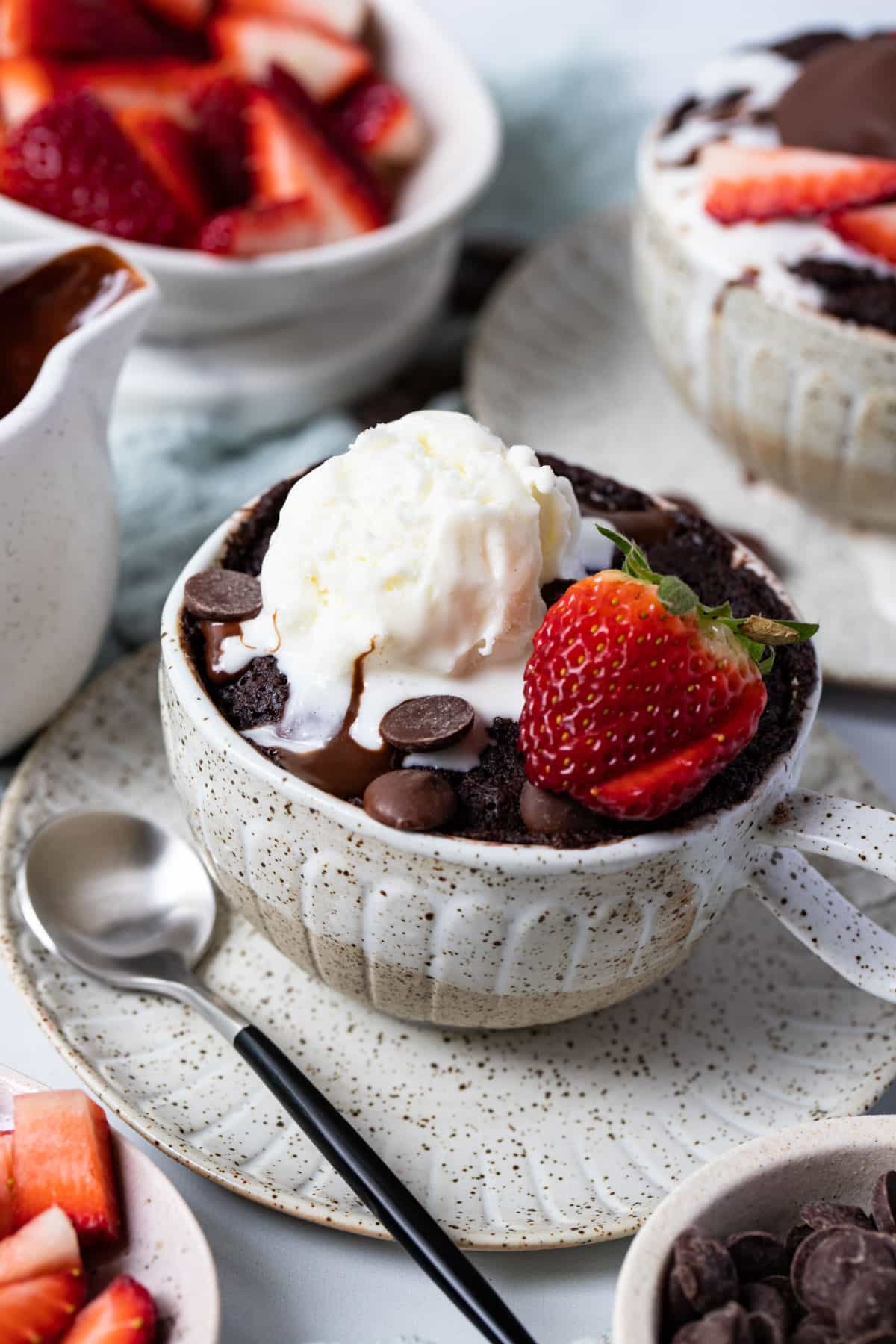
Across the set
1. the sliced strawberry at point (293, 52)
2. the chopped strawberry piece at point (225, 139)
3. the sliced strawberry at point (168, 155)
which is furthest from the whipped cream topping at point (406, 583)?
the sliced strawberry at point (293, 52)

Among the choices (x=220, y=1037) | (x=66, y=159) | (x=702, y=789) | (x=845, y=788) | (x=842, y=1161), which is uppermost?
(x=66, y=159)

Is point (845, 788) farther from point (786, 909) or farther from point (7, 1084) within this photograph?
point (7, 1084)

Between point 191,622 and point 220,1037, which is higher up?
point 191,622

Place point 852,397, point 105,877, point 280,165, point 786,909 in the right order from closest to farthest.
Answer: point 786,909
point 105,877
point 852,397
point 280,165

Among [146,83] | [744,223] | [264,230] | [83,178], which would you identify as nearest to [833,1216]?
[744,223]

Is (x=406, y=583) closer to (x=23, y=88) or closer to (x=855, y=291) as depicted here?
(x=855, y=291)

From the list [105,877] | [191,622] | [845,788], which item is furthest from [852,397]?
[105,877]

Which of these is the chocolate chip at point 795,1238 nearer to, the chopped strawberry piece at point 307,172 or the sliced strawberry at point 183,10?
the chopped strawberry piece at point 307,172
